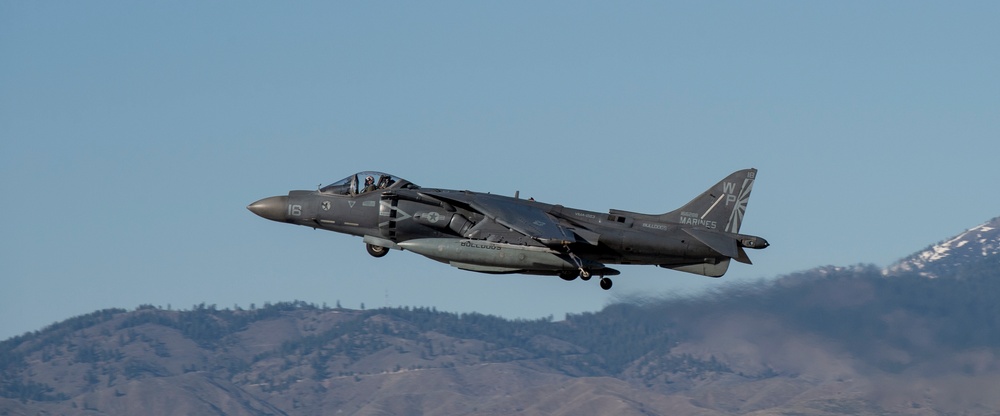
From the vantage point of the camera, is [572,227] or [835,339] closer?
[572,227]

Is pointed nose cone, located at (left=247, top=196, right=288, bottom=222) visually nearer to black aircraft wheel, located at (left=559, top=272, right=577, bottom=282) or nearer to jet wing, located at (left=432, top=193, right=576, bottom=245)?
jet wing, located at (left=432, top=193, right=576, bottom=245)

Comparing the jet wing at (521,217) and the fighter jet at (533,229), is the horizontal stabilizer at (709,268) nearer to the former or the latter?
the fighter jet at (533,229)

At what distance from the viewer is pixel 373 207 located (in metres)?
47.8

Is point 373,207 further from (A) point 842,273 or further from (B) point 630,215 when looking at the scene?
(A) point 842,273

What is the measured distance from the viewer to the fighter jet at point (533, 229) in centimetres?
4572

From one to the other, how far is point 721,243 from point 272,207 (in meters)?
14.9

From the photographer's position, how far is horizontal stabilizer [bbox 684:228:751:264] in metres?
45.4

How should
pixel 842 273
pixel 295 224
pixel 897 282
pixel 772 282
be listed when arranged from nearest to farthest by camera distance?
pixel 295 224 < pixel 772 282 < pixel 842 273 < pixel 897 282

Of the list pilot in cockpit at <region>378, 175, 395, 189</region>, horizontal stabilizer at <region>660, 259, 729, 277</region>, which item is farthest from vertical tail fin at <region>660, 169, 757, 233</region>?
pilot in cockpit at <region>378, 175, 395, 189</region>

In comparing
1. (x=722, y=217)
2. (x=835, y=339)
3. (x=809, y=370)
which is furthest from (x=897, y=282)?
(x=722, y=217)

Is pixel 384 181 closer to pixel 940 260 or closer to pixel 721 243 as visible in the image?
pixel 721 243

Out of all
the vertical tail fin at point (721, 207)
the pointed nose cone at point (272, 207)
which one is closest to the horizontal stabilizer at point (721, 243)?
the vertical tail fin at point (721, 207)

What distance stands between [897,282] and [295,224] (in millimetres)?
70728

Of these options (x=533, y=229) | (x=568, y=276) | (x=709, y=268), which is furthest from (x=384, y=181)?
(x=709, y=268)
